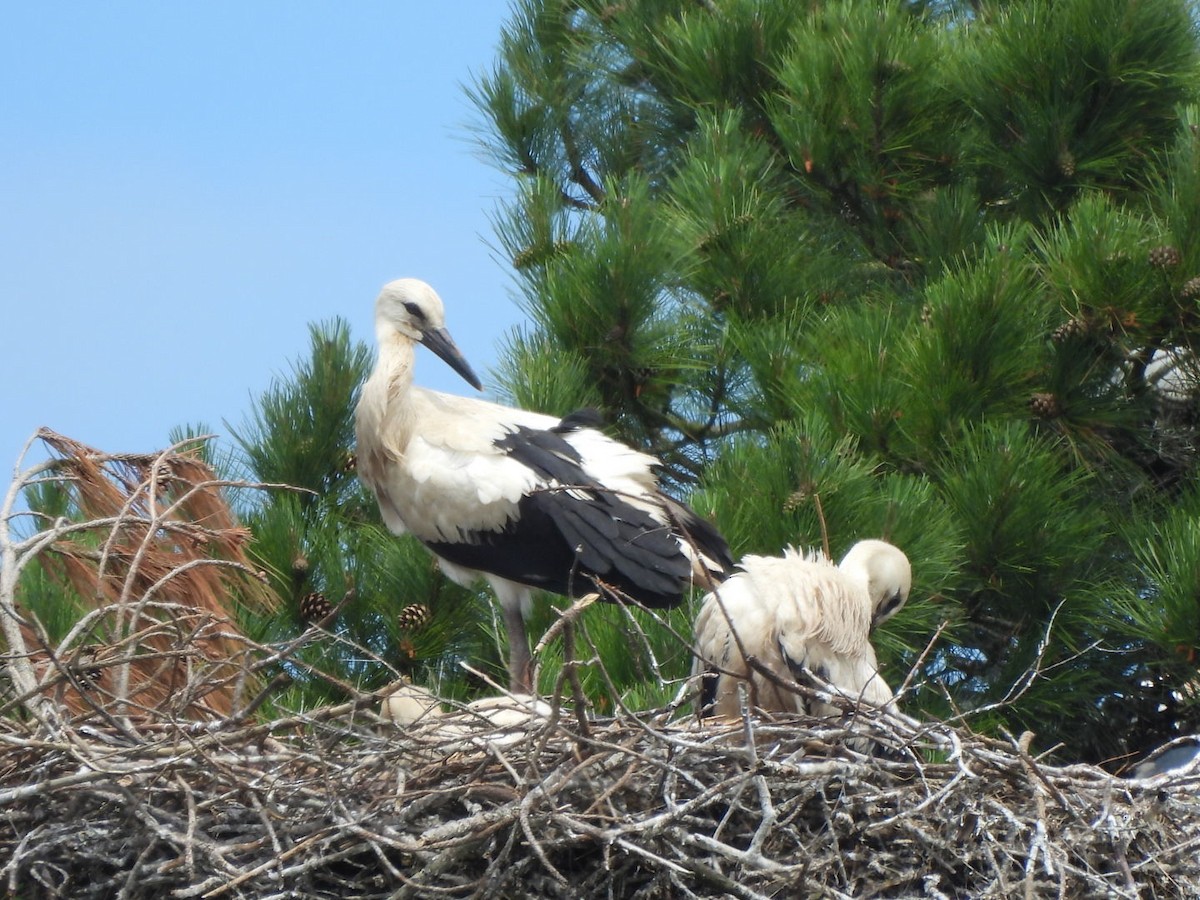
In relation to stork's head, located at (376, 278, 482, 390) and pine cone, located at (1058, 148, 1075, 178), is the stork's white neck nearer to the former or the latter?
stork's head, located at (376, 278, 482, 390)

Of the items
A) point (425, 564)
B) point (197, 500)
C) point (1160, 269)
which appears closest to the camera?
point (197, 500)

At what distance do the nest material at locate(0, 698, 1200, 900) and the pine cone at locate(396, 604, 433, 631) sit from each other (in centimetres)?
178

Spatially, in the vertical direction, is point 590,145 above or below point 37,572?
above

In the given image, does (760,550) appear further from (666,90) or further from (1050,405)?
(666,90)

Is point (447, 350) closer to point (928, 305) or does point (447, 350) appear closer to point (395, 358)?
point (395, 358)

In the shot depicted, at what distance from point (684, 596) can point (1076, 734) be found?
1.36 meters

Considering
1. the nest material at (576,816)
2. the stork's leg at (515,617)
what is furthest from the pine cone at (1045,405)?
the nest material at (576,816)

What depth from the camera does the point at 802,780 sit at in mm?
2869

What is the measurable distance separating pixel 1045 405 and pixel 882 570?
3.77 feet

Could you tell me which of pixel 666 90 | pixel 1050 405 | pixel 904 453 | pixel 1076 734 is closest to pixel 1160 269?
pixel 1050 405

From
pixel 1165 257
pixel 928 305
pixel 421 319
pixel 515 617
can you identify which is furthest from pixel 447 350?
pixel 1165 257

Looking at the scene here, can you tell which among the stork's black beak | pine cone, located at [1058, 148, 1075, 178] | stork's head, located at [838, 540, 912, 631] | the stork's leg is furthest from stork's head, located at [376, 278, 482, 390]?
Result: pine cone, located at [1058, 148, 1075, 178]

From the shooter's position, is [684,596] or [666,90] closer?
[684,596]

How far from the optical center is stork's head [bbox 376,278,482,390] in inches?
185
